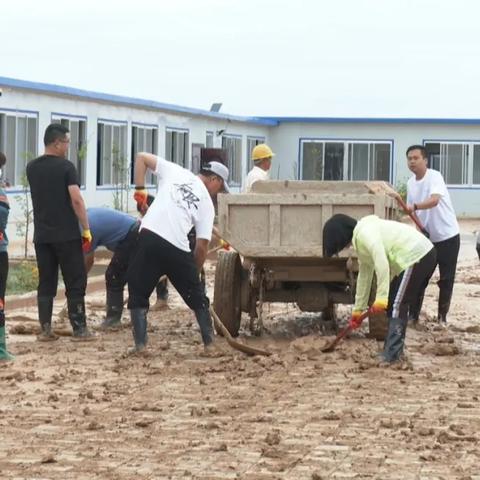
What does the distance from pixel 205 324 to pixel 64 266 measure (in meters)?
1.50

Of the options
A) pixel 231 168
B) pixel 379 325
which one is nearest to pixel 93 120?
pixel 231 168

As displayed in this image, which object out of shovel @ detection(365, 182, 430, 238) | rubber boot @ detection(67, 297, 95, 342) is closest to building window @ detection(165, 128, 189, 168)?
shovel @ detection(365, 182, 430, 238)

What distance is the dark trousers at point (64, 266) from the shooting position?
1186 centimetres

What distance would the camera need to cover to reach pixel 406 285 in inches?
414

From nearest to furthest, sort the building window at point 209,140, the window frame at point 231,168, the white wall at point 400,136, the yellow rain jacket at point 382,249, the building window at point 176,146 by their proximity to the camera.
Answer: the yellow rain jacket at point 382,249 < the building window at point 176,146 < the building window at point 209,140 < the window frame at point 231,168 < the white wall at point 400,136

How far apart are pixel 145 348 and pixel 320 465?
4.27 m

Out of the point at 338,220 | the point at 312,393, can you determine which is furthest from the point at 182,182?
the point at 312,393

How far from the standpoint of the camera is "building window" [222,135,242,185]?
4319cm

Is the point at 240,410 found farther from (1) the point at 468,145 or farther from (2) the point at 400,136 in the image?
(1) the point at 468,145

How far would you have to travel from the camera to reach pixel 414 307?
43.8 ft

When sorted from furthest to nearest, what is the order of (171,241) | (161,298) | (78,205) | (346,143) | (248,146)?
1. (346,143)
2. (248,146)
3. (161,298)
4. (78,205)
5. (171,241)

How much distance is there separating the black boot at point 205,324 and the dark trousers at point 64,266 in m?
1.30

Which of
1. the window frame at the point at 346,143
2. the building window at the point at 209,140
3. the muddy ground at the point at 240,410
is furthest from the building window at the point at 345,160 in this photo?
the muddy ground at the point at 240,410

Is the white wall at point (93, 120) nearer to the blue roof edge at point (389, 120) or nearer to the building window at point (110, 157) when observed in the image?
the building window at point (110, 157)
